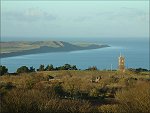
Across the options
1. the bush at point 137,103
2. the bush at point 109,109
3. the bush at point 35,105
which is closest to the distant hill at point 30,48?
the bush at point 137,103

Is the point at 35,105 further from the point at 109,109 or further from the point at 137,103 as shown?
the point at 137,103

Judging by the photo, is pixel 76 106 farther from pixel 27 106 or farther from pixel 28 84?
pixel 28 84

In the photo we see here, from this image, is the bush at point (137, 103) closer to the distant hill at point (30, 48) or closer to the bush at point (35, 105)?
the bush at point (35, 105)

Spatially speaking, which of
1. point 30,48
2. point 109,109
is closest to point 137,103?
point 109,109

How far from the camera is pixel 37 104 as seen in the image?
45.8ft

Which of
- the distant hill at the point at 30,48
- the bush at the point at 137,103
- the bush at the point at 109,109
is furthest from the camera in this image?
the distant hill at the point at 30,48

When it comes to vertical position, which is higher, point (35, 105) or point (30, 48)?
point (30, 48)

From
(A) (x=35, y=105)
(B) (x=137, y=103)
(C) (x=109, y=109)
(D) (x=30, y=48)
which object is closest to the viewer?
(A) (x=35, y=105)

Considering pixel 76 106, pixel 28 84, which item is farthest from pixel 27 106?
pixel 28 84

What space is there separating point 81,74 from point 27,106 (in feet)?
88.4

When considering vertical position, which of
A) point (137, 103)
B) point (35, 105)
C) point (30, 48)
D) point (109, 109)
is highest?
point (30, 48)

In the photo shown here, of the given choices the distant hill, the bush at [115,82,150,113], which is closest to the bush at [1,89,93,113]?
the bush at [115,82,150,113]

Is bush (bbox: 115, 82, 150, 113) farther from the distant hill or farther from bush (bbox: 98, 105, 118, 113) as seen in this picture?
the distant hill

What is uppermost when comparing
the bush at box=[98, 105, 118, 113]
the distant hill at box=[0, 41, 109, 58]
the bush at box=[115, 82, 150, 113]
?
Result: the distant hill at box=[0, 41, 109, 58]
